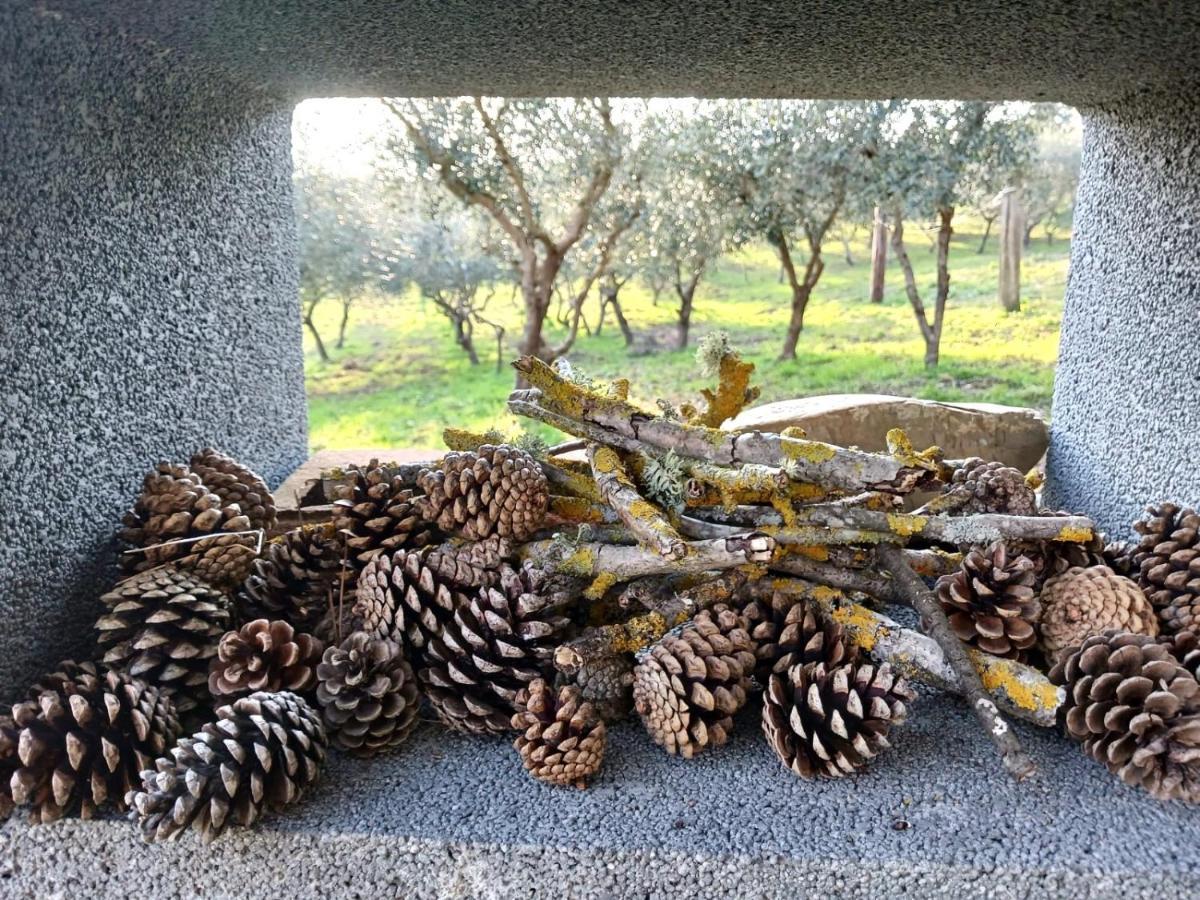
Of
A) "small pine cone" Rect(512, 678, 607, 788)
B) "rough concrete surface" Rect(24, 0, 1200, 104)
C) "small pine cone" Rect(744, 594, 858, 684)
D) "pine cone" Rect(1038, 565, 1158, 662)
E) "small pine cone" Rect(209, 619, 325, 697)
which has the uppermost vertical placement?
"rough concrete surface" Rect(24, 0, 1200, 104)

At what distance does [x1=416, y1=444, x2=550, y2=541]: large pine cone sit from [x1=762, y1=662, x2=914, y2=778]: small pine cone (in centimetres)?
43

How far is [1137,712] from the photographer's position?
3.18 ft

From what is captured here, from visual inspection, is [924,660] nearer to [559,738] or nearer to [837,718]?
[837,718]

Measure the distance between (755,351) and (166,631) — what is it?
5.42m

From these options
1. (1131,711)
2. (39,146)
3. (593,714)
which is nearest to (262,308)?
(39,146)

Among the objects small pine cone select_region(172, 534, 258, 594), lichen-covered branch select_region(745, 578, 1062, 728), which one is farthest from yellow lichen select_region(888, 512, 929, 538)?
small pine cone select_region(172, 534, 258, 594)

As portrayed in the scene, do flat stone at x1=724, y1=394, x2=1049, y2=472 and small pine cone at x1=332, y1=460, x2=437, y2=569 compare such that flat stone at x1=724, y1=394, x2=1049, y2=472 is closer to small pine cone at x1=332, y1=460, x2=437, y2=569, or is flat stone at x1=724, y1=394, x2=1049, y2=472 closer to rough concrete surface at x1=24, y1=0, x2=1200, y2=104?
rough concrete surface at x1=24, y1=0, x2=1200, y2=104

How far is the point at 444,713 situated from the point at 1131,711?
0.85 metres

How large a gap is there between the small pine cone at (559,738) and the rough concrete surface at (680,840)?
2cm

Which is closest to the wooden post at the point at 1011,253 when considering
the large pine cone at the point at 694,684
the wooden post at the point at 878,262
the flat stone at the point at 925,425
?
the wooden post at the point at 878,262

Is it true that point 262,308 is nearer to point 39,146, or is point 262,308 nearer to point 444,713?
point 39,146

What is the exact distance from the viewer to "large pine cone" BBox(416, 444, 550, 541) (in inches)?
47.8

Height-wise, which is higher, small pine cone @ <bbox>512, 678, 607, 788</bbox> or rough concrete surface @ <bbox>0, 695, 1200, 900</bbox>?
small pine cone @ <bbox>512, 678, 607, 788</bbox>

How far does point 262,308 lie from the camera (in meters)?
1.88
